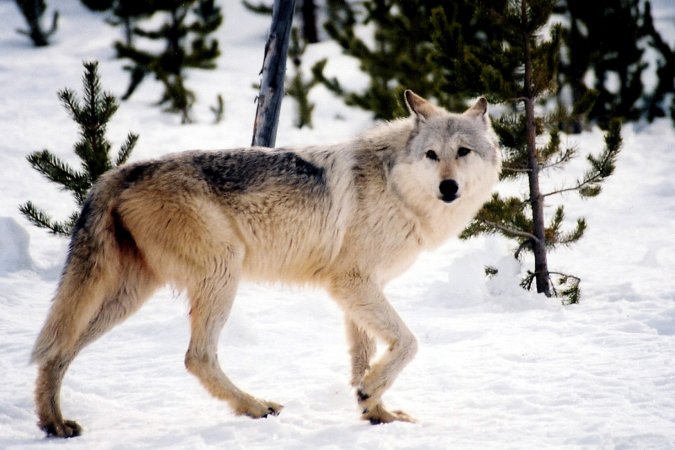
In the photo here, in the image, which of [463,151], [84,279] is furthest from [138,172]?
[463,151]

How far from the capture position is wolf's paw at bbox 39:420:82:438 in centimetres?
408

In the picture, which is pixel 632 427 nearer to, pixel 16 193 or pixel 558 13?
pixel 16 193

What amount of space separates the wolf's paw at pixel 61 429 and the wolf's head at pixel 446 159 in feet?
9.14

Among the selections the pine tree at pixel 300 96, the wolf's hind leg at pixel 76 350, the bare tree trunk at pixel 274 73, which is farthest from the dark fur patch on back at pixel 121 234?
the pine tree at pixel 300 96

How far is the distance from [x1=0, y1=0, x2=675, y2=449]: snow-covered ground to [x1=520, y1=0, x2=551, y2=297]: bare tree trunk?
32 cm

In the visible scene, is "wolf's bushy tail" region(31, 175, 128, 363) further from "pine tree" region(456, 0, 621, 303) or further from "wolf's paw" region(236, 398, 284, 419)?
"pine tree" region(456, 0, 621, 303)

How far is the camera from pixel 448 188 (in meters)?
4.74

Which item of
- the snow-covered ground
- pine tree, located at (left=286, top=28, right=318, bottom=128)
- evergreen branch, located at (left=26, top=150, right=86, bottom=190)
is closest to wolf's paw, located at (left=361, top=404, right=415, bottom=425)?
the snow-covered ground

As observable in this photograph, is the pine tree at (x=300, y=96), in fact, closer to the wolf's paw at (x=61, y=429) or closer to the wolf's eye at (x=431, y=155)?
the wolf's eye at (x=431, y=155)

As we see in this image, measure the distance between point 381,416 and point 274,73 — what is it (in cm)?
518

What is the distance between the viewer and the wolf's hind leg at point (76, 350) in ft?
13.5

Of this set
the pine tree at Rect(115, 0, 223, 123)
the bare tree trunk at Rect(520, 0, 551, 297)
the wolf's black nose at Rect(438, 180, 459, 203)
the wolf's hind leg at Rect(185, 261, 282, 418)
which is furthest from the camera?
the pine tree at Rect(115, 0, 223, 123)

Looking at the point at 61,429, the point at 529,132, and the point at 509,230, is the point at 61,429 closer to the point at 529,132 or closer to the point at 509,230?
the point at 509,230

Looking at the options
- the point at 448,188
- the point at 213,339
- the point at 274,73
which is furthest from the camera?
the point at 274,73
